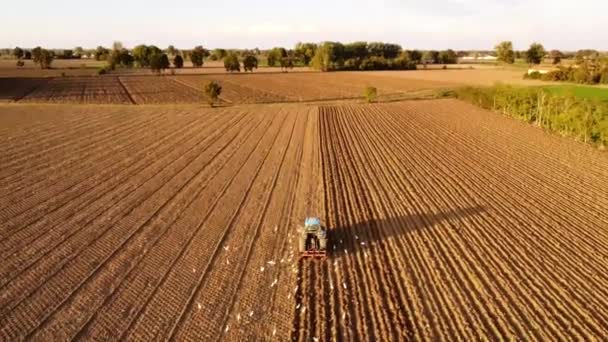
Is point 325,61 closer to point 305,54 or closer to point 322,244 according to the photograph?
point 305,54

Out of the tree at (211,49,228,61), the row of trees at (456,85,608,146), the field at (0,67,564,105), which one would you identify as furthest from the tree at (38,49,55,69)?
the row of trees at (456,85,608,146)

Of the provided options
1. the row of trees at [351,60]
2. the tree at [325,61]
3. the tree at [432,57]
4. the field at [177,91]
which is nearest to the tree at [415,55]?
the tree at [432,57]

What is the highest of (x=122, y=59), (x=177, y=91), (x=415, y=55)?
(x=415, y=55)

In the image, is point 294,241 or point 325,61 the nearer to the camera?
point 294,241

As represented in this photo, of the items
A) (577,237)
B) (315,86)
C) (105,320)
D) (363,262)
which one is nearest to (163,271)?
(105,320)

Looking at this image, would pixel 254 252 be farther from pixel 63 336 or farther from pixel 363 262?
pixel 63 336

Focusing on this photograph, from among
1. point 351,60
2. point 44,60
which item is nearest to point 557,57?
point 351,60
